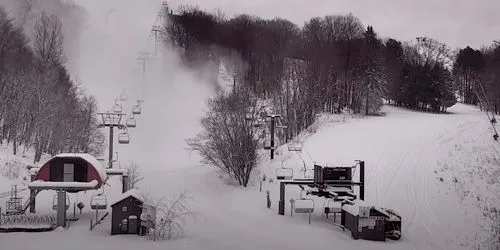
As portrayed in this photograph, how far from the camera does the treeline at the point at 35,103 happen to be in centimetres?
3259

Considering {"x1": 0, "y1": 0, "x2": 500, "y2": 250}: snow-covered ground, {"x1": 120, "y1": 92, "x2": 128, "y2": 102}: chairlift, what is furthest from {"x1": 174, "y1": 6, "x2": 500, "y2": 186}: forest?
{"x1": 120, "y1": 92, "x2": 128, "y2": 102}: chairlift

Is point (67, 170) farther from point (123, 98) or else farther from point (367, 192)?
point (123, 98)

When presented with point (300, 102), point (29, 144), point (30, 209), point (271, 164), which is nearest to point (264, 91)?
point (300, 102)

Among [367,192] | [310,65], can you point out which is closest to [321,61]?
[310,65]

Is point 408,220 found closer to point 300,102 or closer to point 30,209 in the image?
point 30,209

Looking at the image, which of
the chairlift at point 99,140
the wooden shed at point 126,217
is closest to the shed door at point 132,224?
the wooden shed at point 126,217

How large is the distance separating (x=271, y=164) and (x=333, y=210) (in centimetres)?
1264

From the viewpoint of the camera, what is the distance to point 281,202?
22172mm

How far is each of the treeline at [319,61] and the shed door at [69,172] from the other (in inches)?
978

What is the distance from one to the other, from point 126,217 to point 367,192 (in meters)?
13.0

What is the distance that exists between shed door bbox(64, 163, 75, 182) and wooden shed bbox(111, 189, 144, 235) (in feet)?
8.74

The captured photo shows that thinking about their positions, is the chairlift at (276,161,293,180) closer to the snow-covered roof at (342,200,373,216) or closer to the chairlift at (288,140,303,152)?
the chairlift at (288,140,303,152)

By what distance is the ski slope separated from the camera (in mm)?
16328

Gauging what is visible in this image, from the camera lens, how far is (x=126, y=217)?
1775 cm
